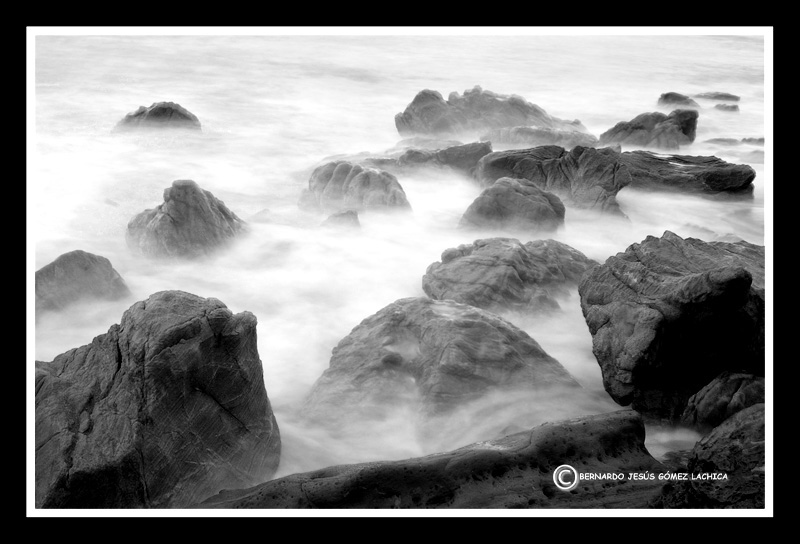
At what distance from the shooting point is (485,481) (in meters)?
4.67

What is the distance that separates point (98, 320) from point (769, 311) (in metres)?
5.36

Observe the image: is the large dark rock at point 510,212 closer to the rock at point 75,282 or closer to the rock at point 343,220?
the rock at point 343,220

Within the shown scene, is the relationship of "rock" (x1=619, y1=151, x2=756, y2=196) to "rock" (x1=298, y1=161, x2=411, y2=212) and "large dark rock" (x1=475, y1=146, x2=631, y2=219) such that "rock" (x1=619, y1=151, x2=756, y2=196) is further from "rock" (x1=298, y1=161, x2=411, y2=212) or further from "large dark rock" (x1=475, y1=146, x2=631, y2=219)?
"rock" (x1=298, y1=161, x2=411, y2=212)

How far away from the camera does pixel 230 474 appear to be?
17.2 feet

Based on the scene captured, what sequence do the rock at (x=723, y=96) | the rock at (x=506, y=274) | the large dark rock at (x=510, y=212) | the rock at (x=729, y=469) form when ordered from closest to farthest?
the rock at (x=729, y=469), the rock at (x=506, y=274), the large dark rock at (x=510, y=212), the rock at (x=723, y=96)

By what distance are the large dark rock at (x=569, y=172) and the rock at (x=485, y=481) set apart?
5224mm

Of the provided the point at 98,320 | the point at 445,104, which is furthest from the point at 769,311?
the point at 445,104

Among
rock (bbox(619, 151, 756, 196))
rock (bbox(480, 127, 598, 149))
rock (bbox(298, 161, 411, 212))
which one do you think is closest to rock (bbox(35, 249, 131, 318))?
rock (bbox(298, 161, 411, 212))

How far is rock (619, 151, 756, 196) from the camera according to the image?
10188mm

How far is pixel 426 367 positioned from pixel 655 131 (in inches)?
330

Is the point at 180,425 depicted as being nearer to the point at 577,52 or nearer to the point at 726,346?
the point at 726,346

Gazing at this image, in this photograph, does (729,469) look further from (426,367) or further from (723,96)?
(723,96)

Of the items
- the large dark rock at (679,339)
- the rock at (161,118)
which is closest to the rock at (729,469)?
the large dark rock at (679,339)

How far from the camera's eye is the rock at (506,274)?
7.39m
